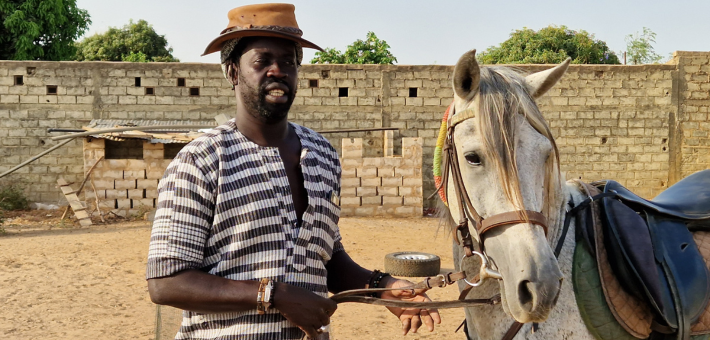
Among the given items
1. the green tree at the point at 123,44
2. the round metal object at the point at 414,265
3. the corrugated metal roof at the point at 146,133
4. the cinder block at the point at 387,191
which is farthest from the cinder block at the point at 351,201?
the green tree at the point at 123,44

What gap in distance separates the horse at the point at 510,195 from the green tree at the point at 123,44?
28.3 m

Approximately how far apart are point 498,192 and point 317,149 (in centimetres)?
60

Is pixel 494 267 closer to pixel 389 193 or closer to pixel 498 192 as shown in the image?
pixel 498 192

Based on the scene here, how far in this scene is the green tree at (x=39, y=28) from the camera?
17516mm

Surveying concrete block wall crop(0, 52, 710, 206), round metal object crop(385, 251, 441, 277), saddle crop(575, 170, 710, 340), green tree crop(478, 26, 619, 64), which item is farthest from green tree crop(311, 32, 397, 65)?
saddle crop(575, 170, 710, 340)

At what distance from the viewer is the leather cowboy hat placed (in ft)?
5.47

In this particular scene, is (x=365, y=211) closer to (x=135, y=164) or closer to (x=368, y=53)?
(x=135, y=164)

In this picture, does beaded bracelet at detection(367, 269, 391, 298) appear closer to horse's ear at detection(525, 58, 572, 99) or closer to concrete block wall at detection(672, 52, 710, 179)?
horse's ear at detection(525, 58, 572, 99)

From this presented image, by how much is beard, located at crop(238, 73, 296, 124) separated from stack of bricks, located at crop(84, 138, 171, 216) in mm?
10781

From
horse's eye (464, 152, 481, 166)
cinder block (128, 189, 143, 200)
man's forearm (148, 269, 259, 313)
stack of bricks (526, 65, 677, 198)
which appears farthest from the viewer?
stack of bricks (526, 65, 677, 198)

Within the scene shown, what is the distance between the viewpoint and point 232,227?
5.21 ft

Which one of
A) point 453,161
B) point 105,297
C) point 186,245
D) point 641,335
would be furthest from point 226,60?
point 105,297

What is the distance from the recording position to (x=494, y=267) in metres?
1.78

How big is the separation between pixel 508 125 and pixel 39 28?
1988cm
